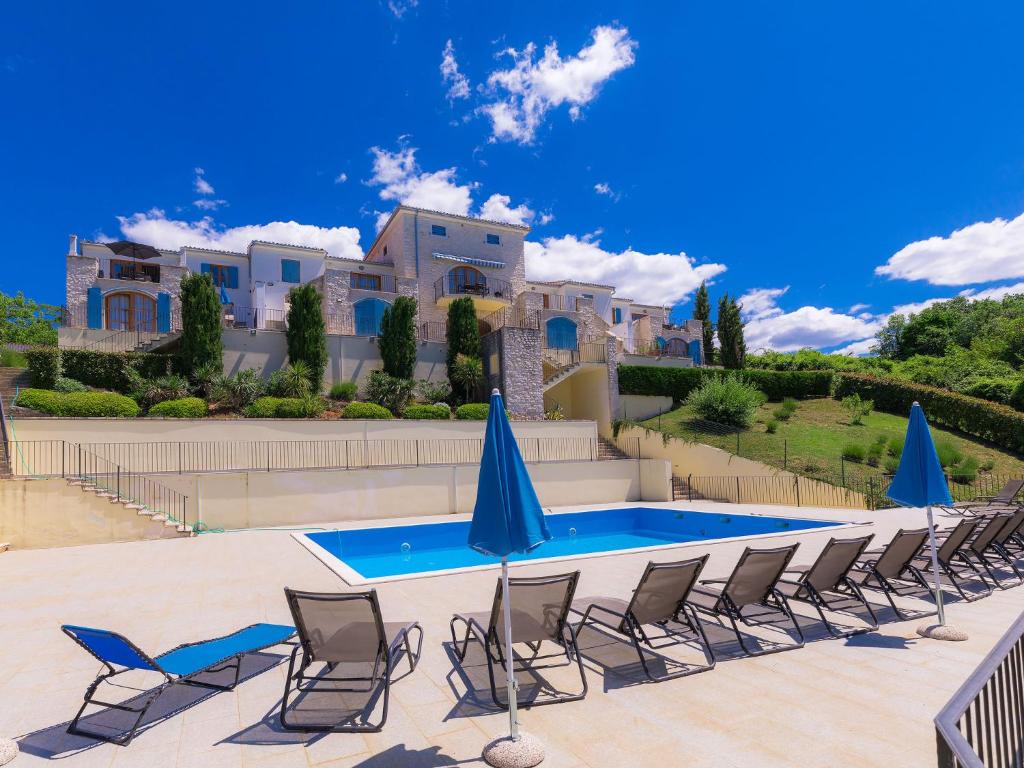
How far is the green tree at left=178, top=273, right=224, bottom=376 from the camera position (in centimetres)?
2155

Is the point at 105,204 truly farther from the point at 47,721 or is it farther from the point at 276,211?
the point at 47,721

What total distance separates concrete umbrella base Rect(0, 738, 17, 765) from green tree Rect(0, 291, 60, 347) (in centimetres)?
4419

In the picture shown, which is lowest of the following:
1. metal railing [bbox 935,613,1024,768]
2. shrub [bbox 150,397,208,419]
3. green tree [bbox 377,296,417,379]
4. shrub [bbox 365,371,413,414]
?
metal railing [bbox 935,613,1024,768]

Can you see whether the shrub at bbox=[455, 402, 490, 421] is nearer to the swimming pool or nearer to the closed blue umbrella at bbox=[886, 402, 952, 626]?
the swimming pool

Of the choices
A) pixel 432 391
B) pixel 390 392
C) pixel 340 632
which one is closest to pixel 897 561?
pixel 340 632

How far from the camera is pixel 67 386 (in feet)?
62.2

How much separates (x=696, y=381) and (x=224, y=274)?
87.2 ft

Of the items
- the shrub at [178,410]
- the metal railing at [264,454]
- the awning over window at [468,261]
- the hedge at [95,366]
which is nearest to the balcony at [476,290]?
the awning over window at [468,261]

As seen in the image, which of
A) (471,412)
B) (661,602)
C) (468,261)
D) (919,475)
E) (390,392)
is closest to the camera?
(661,602)

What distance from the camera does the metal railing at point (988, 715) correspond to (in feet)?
4.72

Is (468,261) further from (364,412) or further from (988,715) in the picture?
(988,715)

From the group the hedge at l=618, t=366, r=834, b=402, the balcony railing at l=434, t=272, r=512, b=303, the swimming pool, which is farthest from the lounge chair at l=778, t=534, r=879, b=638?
the balcony railing at l=434, t=272, r=512, b=303

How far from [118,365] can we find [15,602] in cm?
1633

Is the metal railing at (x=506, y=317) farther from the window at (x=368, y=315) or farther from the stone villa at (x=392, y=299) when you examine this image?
the window at (x=368, y=315)
